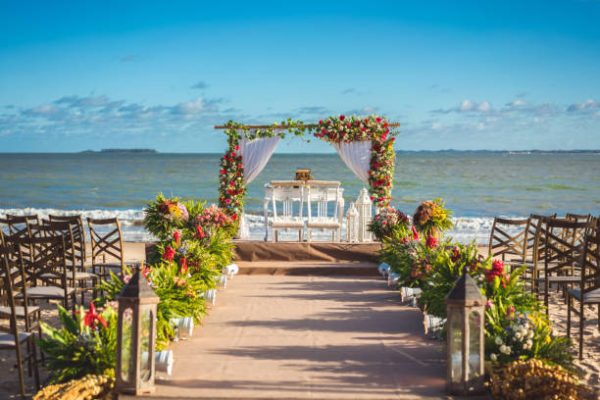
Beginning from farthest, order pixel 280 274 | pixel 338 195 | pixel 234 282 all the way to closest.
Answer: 1. pixel 338 195
2. pixel 280 274
3. pixel 234 282

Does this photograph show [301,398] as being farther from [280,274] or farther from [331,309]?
[280,274]

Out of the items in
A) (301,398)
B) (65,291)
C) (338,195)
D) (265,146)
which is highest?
(265,146)

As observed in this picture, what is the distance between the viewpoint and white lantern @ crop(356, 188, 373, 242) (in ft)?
38.5

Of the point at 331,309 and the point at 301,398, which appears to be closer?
the point at 301,398

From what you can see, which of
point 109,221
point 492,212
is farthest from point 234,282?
point 492,212

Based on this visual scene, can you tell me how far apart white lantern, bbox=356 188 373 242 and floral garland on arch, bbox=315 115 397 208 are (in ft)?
1.13

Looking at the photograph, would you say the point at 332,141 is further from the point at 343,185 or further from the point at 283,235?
the point at 343,185

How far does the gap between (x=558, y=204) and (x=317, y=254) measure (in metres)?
26.5

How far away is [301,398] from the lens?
452 cm

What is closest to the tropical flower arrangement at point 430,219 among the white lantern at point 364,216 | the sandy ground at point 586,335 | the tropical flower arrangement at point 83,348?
the white lantern at point 364,216

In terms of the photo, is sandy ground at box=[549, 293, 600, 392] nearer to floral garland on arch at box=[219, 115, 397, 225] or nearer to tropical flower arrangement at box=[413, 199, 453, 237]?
tropical flower arrangement at box=[413, 199, 453, 237]

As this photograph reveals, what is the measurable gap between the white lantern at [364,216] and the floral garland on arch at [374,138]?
0.35m

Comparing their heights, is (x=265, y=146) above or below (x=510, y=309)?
above

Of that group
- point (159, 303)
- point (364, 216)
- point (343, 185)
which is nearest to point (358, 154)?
point (364, 216)
